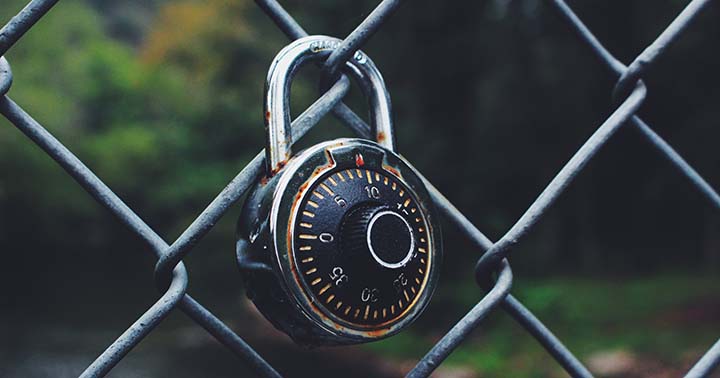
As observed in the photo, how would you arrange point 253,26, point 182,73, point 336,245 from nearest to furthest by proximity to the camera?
point 336,245 < point 253,26 < point 182,73

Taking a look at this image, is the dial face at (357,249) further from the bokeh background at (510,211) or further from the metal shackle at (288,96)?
the bokeh background at (510,211)

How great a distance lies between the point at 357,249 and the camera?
31 cm

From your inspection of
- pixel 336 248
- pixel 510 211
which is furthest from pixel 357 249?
pixel 510 211

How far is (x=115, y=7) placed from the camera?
18.3m

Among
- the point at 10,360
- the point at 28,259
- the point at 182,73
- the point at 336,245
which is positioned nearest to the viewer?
the point at 336,245

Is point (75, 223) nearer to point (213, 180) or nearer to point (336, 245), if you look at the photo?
point (213, 180)

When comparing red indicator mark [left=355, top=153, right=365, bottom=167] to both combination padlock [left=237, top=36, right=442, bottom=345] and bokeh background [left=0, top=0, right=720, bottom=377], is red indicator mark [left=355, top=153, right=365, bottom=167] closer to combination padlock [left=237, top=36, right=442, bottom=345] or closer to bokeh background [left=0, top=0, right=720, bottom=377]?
combination padlock [left=237, top=36, right=442, bottom=345]

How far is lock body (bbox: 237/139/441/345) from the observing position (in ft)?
1.00

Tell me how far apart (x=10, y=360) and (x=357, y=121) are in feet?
21.6

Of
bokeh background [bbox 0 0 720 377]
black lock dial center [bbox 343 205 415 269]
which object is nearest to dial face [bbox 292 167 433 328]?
black lock dial center [bbox 343 205 415 269]

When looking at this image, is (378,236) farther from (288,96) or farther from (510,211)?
(510,211)

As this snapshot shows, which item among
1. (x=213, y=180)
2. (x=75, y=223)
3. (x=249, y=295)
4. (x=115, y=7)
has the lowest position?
(x=75, y=223)

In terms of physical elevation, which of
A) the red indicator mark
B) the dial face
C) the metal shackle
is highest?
the metal shackle

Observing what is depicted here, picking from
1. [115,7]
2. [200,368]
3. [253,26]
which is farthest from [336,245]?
[115,7]
